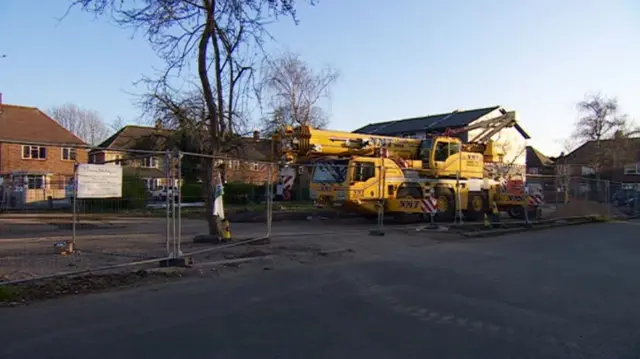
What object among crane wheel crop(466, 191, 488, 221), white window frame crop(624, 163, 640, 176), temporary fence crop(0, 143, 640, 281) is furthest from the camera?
white window frame crop(624, 163, 640, 176)

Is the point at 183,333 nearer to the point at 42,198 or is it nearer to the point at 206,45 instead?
the point at 42,198

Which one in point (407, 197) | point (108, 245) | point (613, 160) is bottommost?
point (108, 245)

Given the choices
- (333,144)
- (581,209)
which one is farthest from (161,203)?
(581,209)

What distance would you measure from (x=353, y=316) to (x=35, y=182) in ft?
25.3

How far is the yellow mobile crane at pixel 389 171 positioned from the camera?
2003 cm

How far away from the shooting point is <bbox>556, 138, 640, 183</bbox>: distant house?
6450 cm

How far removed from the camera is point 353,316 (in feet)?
22.3

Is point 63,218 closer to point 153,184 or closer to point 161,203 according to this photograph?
point 153,184

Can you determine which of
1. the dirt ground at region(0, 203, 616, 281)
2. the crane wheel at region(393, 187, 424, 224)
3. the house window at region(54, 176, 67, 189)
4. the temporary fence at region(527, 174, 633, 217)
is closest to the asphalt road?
the dirt ground at region(0, 203, 616, 281)

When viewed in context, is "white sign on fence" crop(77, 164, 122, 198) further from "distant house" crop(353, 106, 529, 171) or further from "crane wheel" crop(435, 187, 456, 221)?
"distant house" crop(353, 106, 529, 171)

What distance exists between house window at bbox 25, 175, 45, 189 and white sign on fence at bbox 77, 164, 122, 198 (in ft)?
4.73

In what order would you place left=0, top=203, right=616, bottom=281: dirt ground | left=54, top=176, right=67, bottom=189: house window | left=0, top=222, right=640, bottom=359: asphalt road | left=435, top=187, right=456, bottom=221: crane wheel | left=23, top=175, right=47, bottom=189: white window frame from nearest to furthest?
left=0, top=222, right=640, bottom=359: asphalt road, left=0, top=203, right=616, bottom=281: dirt ground, left=23, top=175, right=47, bottom=189: white window frame, left=54, top=176, right=67, bottom=189: house window, left=435, top=187, right=456, bottom=221: crane wheel

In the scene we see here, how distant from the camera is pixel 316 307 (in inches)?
286

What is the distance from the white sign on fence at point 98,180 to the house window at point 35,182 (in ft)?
4.73
